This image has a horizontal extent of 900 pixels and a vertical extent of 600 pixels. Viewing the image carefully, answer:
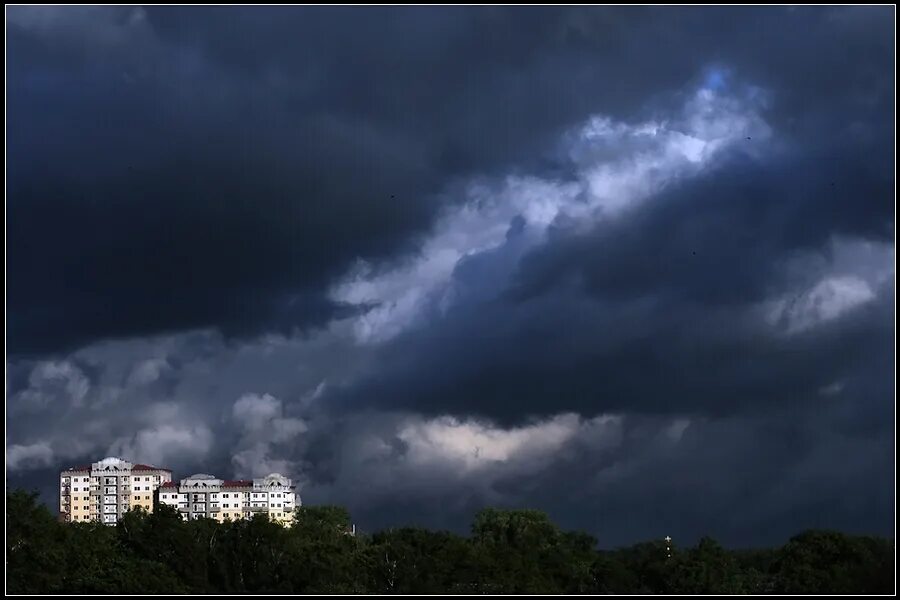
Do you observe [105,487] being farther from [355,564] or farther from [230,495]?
[355,564]

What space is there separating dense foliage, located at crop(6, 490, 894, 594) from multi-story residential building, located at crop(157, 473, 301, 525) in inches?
3212

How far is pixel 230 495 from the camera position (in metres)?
142

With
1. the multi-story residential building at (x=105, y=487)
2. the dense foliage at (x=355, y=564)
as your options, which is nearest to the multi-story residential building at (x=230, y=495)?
the multi-story residential building at (x=105, y=487)

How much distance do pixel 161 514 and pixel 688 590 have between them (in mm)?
25016

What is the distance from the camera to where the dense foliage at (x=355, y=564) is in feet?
164

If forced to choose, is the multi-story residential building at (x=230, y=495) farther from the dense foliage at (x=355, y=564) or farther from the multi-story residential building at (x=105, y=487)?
the dense foliage at (x=355, y=564)

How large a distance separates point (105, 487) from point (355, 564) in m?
95.5

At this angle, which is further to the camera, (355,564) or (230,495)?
(230,495)

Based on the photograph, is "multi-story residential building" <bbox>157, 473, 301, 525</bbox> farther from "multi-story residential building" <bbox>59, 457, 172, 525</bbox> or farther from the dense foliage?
Result: the dense foliage

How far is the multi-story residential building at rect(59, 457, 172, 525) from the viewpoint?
463 feet

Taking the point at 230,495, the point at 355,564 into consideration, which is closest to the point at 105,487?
the point at 230,495

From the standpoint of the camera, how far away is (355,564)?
54.9 m

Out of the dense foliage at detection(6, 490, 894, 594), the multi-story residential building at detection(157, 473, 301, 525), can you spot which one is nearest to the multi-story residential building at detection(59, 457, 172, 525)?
the multi-story residential building at detection(157, 473, 301, 525)

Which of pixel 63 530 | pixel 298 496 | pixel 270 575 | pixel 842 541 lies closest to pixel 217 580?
pixel 270 575
